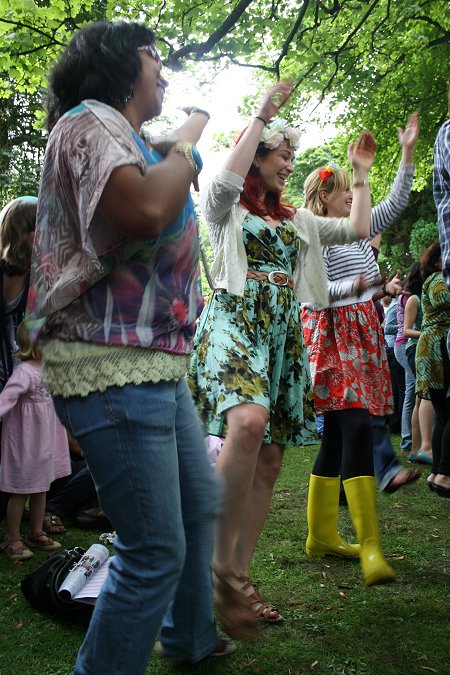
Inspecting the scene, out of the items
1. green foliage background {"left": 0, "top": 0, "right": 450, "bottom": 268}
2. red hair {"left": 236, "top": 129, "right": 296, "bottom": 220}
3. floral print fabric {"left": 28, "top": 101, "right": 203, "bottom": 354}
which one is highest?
green foliage background {"left": 0, "top": 0, "right": 450, "bottom": 268}

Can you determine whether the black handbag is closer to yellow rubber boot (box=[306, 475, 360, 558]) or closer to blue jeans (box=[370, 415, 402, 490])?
yellow rubber boot (box=[306, 475, 360, 558])

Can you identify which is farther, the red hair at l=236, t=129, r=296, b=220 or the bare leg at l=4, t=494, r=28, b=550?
the bare leg at l=4, t=494, r=28, b=550

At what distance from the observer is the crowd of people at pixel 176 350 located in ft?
5.34

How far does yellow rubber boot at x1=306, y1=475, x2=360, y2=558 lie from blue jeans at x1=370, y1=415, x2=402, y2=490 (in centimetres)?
24

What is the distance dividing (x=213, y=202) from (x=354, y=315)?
1.27 metres

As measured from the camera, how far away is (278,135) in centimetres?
319

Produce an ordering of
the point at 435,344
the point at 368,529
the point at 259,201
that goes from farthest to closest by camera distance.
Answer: the point at 435,344, the point at 368,529, the point at 259,201

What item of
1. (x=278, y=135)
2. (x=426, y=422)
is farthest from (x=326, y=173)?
(x=426, y=422)

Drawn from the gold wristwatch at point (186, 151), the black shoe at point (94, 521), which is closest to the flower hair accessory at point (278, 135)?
the gold wristwatch at point (186, 151)

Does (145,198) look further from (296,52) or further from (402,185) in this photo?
(296,52)

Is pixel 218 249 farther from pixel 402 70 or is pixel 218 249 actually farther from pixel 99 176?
pixel 402 70

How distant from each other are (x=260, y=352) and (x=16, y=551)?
75.0 inches

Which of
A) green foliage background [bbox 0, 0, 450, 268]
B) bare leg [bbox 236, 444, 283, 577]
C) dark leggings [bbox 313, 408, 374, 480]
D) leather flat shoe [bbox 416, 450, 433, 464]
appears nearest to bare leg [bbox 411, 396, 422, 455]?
leather flat shoe [bbox 416, 450, 433, 464]

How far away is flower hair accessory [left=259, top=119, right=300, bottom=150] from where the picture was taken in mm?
3186
